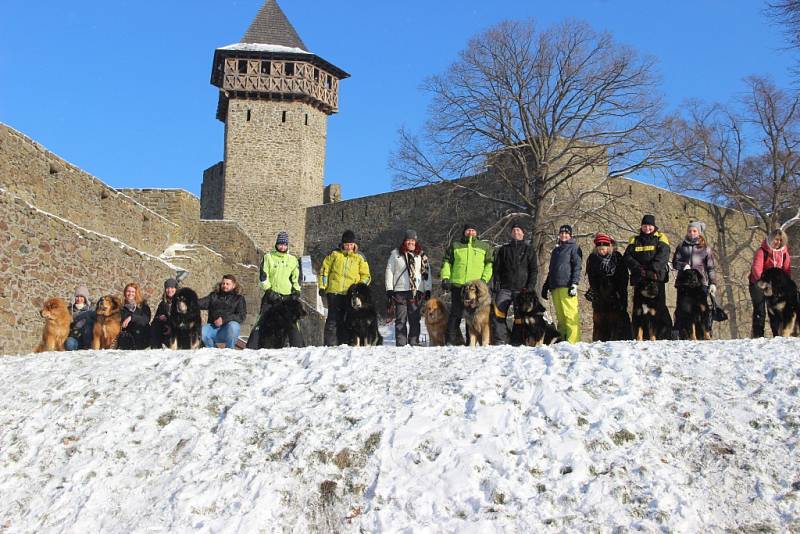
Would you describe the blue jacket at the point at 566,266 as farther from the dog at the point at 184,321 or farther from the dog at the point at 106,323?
the dog at the point at 106,323

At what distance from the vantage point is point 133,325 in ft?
31.3

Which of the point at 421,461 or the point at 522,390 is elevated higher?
the point at 522,390

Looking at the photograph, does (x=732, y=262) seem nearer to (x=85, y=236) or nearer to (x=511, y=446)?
(x=85, y=236)

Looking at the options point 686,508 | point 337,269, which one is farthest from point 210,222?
point 686,508

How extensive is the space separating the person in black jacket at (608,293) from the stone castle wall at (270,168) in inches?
995

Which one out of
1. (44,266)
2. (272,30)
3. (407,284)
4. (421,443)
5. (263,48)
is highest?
(272,30)

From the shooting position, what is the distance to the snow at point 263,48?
35000mm

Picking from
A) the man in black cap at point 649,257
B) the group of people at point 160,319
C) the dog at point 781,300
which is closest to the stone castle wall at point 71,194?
the group of people at point 160,319

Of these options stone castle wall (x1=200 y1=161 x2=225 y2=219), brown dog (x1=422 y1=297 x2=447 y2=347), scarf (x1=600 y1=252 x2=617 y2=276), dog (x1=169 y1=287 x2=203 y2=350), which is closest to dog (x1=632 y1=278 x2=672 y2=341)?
scarf (x1=600 y1=252 x2=617 y2=276)

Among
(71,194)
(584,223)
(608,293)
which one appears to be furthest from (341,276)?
(584,223)

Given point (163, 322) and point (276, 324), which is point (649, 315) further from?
point (163, 322)

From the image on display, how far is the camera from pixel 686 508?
14.6 feet

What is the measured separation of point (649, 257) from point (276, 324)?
13.8 ft

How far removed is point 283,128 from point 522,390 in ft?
99.3
